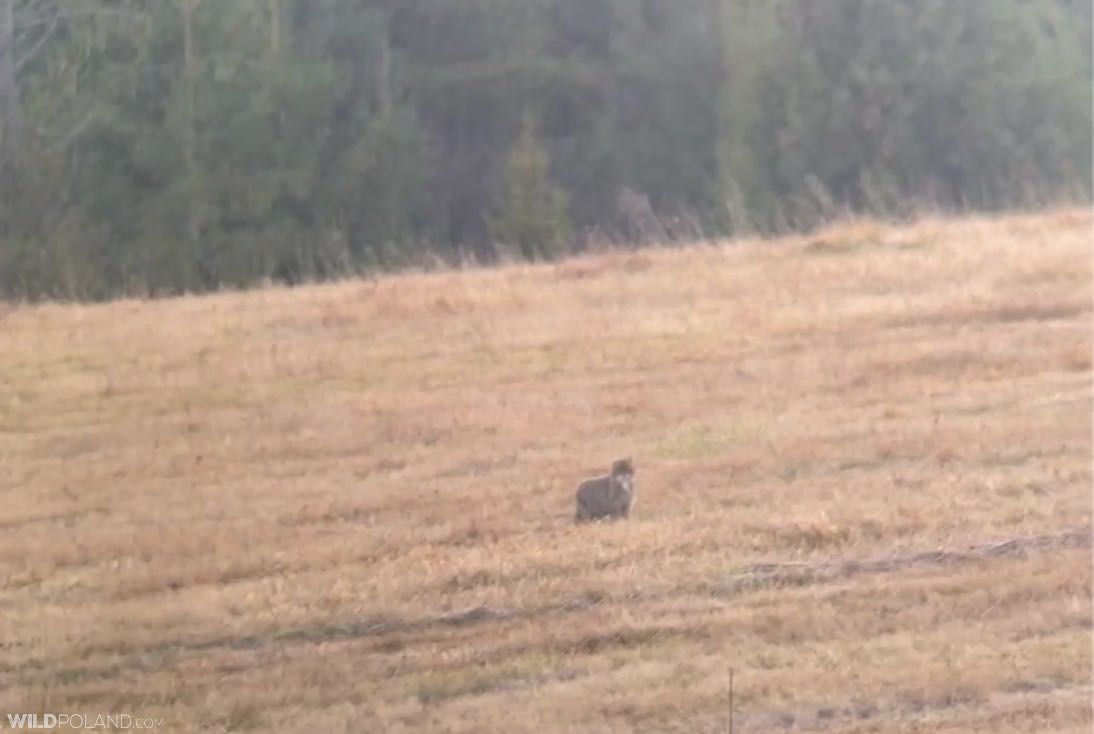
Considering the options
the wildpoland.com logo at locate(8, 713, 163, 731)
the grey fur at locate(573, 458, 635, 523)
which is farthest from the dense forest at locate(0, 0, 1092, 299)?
the wildpoland.com logo at locate(8, 713, 163, 731)

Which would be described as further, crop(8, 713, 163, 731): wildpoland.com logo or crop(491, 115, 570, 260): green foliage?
crop(491, 115, 570, 260): green foliage

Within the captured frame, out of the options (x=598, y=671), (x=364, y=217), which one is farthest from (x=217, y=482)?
(x=364, y=217)

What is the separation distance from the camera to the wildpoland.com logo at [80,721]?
4090 mm

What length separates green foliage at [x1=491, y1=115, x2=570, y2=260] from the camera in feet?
54.0

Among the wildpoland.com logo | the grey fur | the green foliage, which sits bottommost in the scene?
the green foliage

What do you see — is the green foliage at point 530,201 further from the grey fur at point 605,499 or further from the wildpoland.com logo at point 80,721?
the wildpoland.com logo at point 80,721

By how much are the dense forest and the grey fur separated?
10.8ft

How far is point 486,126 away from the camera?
63.6 ft

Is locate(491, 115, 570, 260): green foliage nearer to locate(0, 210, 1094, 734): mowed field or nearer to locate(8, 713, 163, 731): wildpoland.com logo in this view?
locate(0, 210, 1094, 734): mowed field

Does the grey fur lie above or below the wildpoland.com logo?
above

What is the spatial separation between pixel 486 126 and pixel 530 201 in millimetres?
1656

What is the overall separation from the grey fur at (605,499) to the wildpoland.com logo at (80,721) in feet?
6.24

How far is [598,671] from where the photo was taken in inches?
175

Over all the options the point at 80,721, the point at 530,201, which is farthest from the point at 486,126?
the point at 80,721
